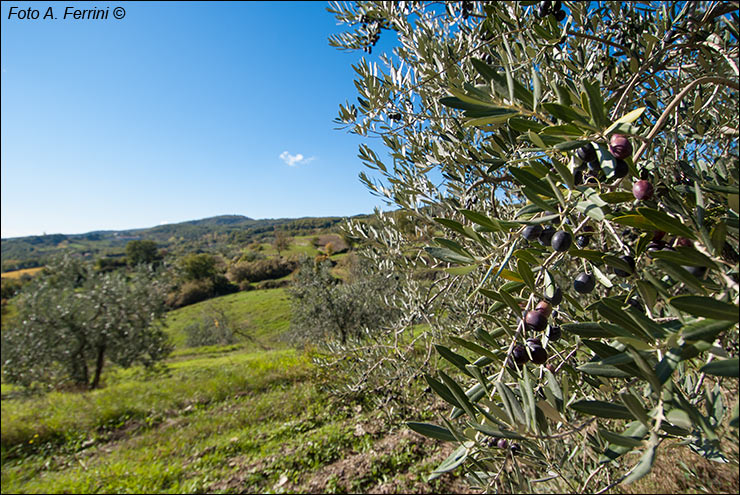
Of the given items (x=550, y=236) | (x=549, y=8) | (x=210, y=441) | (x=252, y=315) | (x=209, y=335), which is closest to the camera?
(x=550, y=236)

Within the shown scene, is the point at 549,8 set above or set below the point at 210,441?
above

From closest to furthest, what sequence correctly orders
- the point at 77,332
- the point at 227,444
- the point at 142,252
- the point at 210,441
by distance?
the point at 227,444 < the point at 210,441 < the point at 77,332 < the point at 142,252

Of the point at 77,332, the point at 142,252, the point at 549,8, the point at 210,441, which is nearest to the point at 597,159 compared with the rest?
the point at 549,8

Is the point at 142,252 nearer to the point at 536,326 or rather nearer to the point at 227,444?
the point at 227,444

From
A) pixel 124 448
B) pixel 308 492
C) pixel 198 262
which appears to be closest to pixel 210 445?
pixel 124 448

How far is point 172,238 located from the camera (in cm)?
11050

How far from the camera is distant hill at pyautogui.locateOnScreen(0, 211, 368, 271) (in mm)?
78562

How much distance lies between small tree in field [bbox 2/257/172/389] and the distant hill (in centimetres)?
5042

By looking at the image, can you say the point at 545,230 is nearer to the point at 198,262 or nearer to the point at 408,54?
the point at 408,54

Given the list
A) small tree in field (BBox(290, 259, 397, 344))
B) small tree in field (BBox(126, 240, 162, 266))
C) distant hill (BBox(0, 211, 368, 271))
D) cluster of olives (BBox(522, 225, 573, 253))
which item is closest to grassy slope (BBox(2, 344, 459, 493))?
small tree in field (BBox(290, 259, 397, 344))

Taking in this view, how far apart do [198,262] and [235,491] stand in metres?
61.9

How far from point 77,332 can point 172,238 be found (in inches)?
4386

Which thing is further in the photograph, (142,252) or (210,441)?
(142,252)

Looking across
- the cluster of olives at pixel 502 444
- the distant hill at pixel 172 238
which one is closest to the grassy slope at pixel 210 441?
the cluster of olives at pixel 502 444
